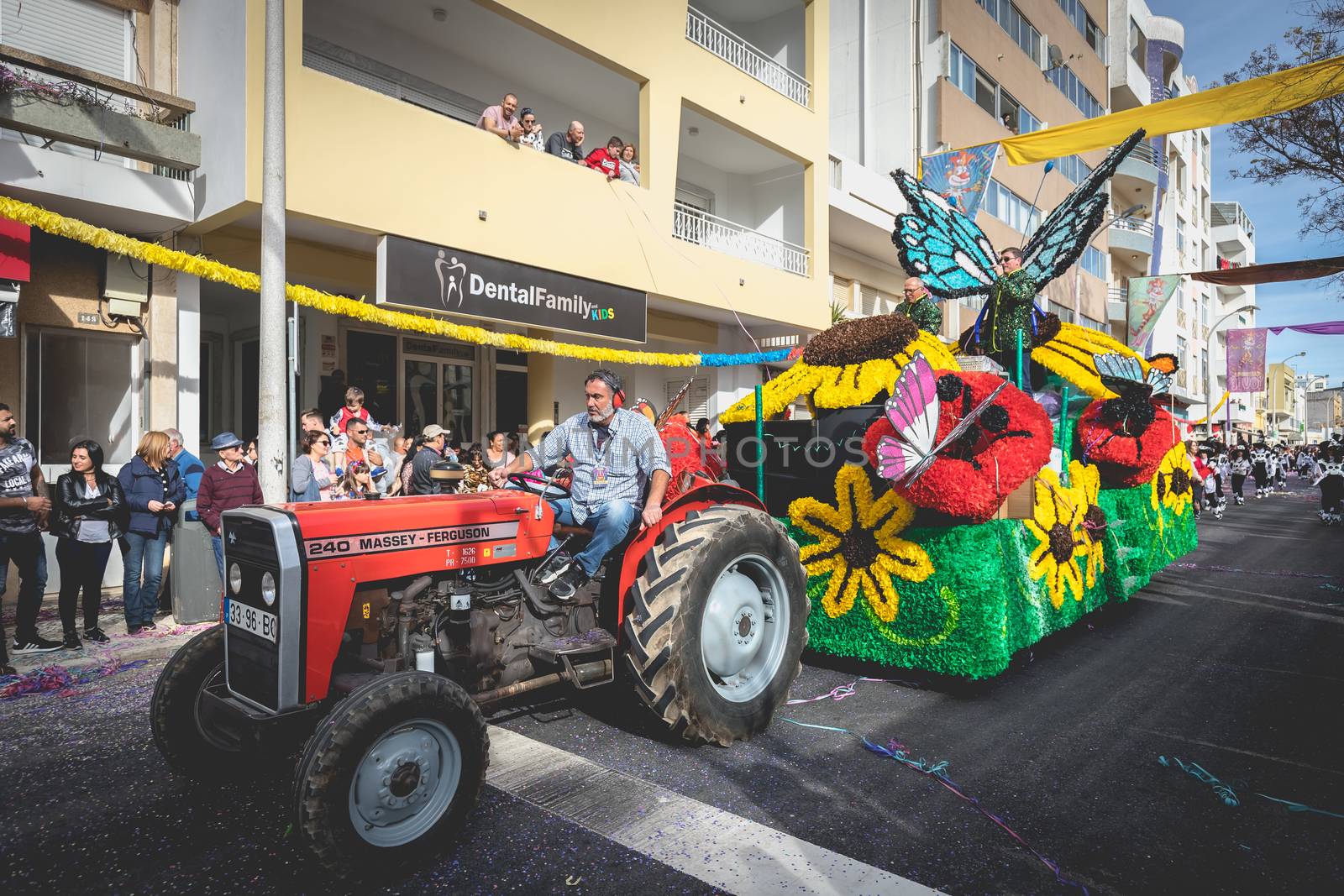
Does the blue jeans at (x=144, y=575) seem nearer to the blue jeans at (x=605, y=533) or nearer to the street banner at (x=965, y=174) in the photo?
the blue jeans at (x=605, y=533)

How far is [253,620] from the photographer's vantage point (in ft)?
9.46

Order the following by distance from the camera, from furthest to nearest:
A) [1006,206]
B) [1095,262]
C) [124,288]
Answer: [1095,262] < [1006,206] < [124,288]

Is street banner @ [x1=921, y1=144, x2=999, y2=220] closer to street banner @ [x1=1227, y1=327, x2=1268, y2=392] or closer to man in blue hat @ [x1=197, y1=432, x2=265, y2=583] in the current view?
man in blue hat @ [x1=197, y1=432, x2=265, y2=583]

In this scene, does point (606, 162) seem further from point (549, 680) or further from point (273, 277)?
point (549, 680)

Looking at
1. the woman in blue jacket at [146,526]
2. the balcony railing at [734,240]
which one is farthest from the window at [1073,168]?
the woman in blue jacket at [146,526]

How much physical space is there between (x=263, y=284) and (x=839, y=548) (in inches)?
198

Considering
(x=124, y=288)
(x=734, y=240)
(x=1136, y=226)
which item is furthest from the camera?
(x=1136, y=226)

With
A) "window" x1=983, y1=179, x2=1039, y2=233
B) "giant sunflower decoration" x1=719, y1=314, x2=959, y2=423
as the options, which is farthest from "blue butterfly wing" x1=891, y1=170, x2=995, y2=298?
"window" x1=983, y1=179, x2=1039, y2=233

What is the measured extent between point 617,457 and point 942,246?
13.1 feet

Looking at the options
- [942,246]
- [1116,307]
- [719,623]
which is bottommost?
[719,623]

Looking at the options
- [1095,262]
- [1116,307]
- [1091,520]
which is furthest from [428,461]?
[1116,307]

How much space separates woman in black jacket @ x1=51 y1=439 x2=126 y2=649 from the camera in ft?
18.2

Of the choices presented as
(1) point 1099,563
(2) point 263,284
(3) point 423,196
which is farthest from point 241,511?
(3) point 423,196

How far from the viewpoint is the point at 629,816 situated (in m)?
2.95
